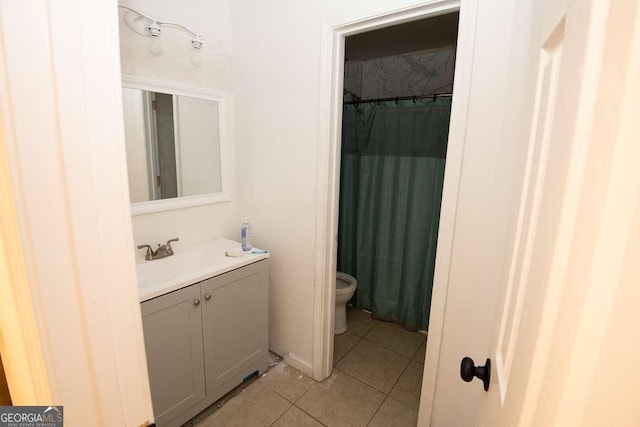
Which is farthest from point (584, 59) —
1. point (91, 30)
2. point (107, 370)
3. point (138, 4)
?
point (138, 4)

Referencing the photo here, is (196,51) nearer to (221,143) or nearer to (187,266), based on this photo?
(221,143)

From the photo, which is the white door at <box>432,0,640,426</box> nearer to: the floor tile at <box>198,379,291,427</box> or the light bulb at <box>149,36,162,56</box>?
the floor tile at <box>198,379,291,427</box>

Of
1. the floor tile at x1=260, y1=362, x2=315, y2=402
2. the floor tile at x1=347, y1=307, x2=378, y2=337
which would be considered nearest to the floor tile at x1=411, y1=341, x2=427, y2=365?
the floor tile at x1=347, y1=307, x2=378, y2=337

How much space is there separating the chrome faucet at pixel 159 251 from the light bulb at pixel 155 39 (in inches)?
42.7

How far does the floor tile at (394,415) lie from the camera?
5.51 ft

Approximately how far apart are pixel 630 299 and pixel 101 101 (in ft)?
2.23

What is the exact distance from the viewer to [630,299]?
0.26m

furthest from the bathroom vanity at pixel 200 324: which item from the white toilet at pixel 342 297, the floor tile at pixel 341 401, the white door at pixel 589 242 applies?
the white door at pixel 589 242

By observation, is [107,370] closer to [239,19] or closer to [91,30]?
[91,30]

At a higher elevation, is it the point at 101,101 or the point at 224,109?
the point at 224,109

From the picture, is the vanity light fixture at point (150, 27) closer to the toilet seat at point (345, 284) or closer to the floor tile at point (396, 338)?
the toilet seat at point (345, 284)

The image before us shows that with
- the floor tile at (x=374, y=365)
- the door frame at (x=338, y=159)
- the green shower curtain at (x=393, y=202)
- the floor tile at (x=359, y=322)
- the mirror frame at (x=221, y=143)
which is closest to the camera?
the door frame at (x=338, y=159)

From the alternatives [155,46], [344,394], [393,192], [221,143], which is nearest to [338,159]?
[221,143]

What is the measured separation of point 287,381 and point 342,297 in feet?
2.43
